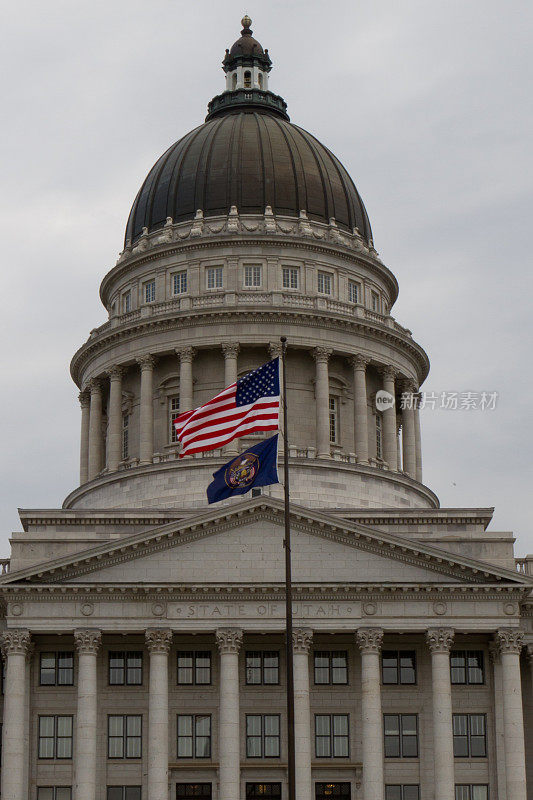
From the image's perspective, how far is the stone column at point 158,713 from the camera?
59406 mm

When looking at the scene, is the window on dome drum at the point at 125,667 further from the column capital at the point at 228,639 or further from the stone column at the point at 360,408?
the stone column at the point at 360,408

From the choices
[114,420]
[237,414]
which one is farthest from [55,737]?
[114,420]

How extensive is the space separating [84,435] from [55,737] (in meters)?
25.2

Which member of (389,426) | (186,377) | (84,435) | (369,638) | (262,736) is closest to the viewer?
(369,638)

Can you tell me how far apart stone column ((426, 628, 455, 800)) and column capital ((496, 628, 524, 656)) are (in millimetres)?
1989

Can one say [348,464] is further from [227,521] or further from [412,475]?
[227,521]

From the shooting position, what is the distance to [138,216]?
288 ft

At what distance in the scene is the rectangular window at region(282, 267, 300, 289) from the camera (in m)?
82.9

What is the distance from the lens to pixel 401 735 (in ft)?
206

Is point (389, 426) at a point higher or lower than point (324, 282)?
lower

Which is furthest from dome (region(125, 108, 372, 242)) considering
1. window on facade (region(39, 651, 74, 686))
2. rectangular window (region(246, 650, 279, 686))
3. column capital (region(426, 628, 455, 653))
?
column capital (region(426, 628, 455, 653))

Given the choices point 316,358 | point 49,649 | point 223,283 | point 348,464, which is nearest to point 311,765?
point 49,649

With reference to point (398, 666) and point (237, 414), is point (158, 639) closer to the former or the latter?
point (237, 414)

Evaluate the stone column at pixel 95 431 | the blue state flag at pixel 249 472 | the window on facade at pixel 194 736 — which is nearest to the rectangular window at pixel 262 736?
the window on facade at pixel 194 736
